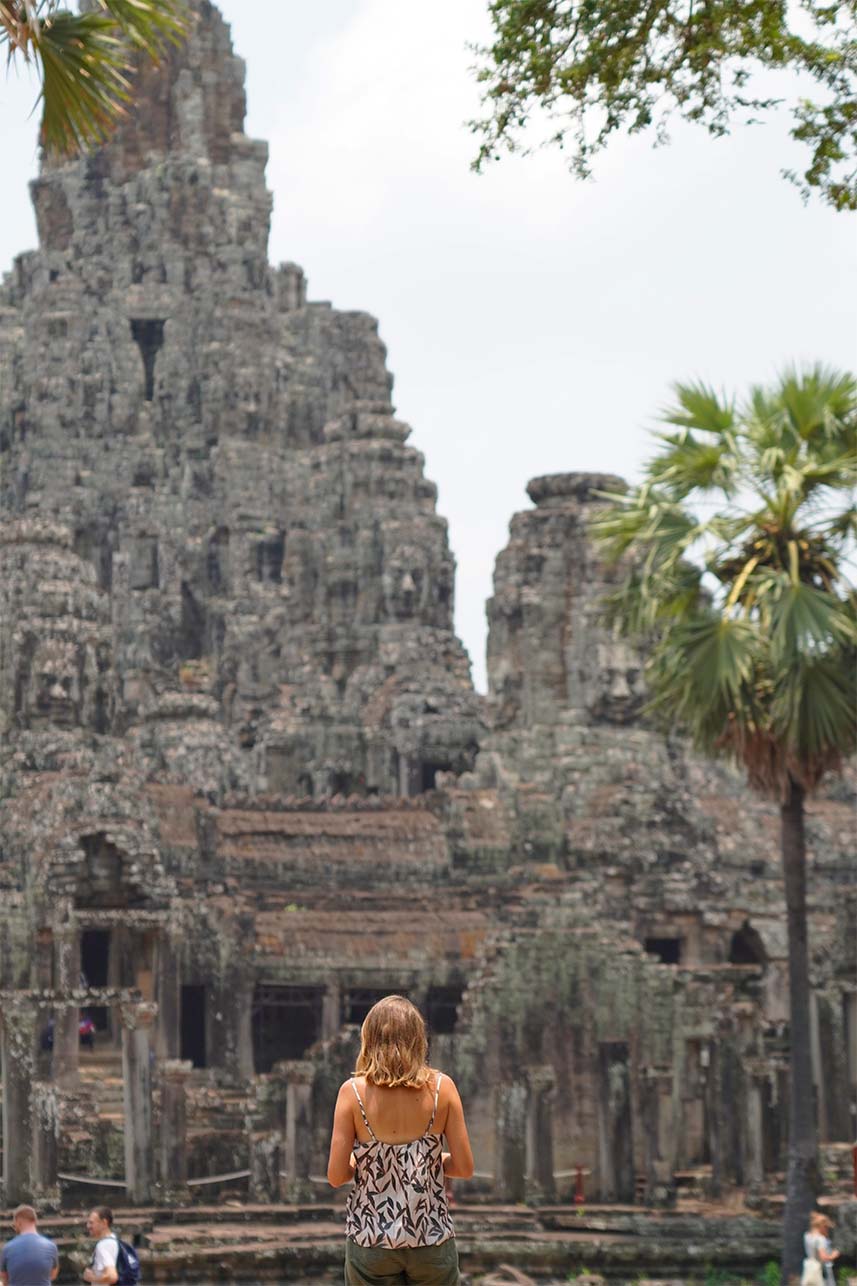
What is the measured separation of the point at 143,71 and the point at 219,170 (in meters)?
3.75

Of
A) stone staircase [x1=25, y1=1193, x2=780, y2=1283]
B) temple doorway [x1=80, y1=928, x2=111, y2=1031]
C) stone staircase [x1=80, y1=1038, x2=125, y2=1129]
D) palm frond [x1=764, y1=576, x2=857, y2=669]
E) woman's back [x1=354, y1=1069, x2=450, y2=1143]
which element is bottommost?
stone staircase [x1=25, y1=1193, x2=780, y2=1283]

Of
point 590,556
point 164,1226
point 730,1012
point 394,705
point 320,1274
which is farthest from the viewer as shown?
point 394,705

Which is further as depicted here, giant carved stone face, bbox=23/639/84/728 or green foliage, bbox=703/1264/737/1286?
giant carved stone face, bbox=23/639/84/728

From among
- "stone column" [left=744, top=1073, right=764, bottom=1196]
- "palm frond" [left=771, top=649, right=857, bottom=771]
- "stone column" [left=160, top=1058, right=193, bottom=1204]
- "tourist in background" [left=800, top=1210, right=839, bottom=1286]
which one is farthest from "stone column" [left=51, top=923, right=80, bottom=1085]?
"tourist in background" [left=800, top=1210, right=839, bottom=1286]

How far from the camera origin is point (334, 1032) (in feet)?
164

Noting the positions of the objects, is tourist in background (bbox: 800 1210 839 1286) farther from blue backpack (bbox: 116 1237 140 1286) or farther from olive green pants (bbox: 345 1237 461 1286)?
olive green pants (bbox: 345 1237 461 1286)

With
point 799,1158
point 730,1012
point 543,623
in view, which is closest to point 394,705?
point 543,623

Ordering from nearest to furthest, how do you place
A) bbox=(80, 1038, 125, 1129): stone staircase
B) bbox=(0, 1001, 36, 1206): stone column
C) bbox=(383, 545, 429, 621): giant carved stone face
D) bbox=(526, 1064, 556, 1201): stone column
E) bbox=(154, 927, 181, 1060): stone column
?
bbox=(0, 1001, 36, 1206): stone column → bbox=(526, 1064, 556, 1201): stone column → bbox=(80, 1038, 125, 1129): stone staircase → bbox=(154, 927, 181, 1060): stone column → bbox=(383, 545, 429, 621): giant carved stone face

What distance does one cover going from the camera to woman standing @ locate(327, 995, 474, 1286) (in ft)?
40.4

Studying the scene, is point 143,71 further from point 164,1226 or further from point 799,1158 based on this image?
point 799,1158

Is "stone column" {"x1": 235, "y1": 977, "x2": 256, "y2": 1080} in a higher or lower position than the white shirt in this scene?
higher

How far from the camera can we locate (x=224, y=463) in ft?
255

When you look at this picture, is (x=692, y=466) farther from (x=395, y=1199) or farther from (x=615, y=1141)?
(x=395, y=1199)

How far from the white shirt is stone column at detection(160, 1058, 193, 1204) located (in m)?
21.3
